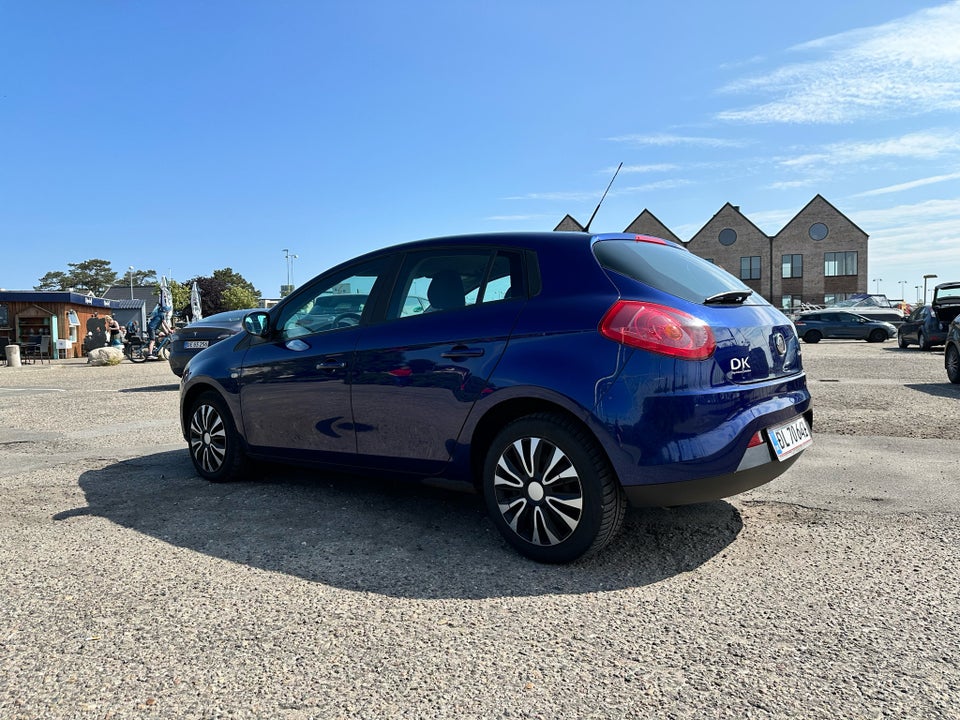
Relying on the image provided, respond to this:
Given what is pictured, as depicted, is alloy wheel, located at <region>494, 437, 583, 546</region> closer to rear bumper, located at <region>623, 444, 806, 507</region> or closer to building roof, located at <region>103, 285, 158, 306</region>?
rear bumper, located at <region>623, 444, 806, 507</region>

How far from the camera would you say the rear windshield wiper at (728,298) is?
11.1 ft

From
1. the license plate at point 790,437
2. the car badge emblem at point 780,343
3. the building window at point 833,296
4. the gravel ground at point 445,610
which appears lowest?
the gravel ground at point 445,610

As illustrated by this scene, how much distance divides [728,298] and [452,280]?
1.40 metres

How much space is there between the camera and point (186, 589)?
3131 millimetres

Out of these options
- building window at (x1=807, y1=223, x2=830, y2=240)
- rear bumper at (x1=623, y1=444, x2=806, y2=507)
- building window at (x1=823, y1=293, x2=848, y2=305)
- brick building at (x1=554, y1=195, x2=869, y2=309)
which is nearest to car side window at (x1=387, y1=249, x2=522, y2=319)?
rear bumper at (x1=623, y1=444, x2=806, y2=507)

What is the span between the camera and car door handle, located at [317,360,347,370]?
13.7 feet

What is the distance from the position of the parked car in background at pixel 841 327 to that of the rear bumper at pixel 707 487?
90.8 feet

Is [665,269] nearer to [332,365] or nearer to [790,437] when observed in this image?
[790,437]

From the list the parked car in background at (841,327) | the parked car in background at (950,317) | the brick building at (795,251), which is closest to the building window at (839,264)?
the brick building at (795,251)

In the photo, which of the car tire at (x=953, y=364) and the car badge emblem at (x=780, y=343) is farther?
the car tire at (x=953, y=364)

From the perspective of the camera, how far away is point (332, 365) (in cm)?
424

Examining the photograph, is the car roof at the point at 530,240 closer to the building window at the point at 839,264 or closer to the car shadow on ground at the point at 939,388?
the car shadow on ground at the point at 939,388

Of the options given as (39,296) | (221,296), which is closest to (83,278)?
(221,296)

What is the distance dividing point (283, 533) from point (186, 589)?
81cm
